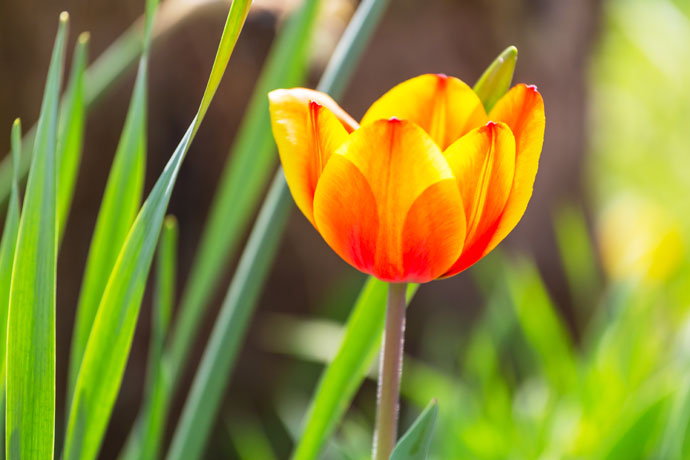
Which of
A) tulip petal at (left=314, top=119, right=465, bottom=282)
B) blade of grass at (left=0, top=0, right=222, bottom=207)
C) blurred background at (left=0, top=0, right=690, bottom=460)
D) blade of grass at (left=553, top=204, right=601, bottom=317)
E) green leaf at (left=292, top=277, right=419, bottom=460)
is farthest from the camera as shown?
blade of grass at (left=553, top=204, right=601, bottom=317)

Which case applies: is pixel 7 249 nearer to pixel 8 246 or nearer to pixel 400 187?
pixel 8 246

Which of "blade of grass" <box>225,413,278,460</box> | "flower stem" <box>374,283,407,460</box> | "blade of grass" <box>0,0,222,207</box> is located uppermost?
"blade of grass" <box>0,0,222,207</box>

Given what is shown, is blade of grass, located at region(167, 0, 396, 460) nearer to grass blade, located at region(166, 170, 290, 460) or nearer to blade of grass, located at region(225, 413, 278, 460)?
grass blade, located at region(166, 170, 290, 460)

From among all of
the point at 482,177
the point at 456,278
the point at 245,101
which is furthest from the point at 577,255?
the point at 482,177

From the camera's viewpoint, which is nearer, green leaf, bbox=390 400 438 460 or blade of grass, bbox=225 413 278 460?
green leaf, bbox=390 400 438 460

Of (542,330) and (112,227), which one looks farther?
(542,330)

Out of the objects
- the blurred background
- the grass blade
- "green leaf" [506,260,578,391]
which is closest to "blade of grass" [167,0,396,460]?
the grass blade

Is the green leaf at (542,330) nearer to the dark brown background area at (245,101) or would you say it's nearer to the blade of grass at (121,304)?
the dark brown background area at (245,101)
